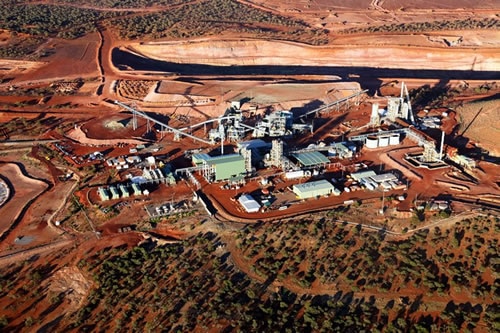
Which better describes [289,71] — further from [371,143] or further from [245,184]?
[245,184]

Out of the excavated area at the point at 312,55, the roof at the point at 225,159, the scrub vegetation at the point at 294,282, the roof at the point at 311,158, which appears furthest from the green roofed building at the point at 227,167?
the excavated area at the point at 312,55

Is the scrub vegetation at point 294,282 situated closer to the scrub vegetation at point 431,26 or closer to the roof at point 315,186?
the roof at point 315,186

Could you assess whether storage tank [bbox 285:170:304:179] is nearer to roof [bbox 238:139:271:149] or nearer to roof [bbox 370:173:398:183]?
roof [bbox 370:173:398:183]

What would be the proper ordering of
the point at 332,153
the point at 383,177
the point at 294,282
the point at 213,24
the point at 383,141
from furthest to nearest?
1. the point at 213,24
2. the point at 383,141
3. the point at 332,153
4. the point at 383,177
5. the point at 294,282

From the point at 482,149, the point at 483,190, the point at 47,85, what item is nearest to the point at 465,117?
the point at 482,149

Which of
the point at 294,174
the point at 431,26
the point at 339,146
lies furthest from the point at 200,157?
the point at 431,26

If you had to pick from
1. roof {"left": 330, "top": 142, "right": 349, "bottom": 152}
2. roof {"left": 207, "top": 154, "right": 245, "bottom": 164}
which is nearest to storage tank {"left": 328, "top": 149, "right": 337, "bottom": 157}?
roof {"left": 330, "top": 142, "right": 349, "bottom": 152}
